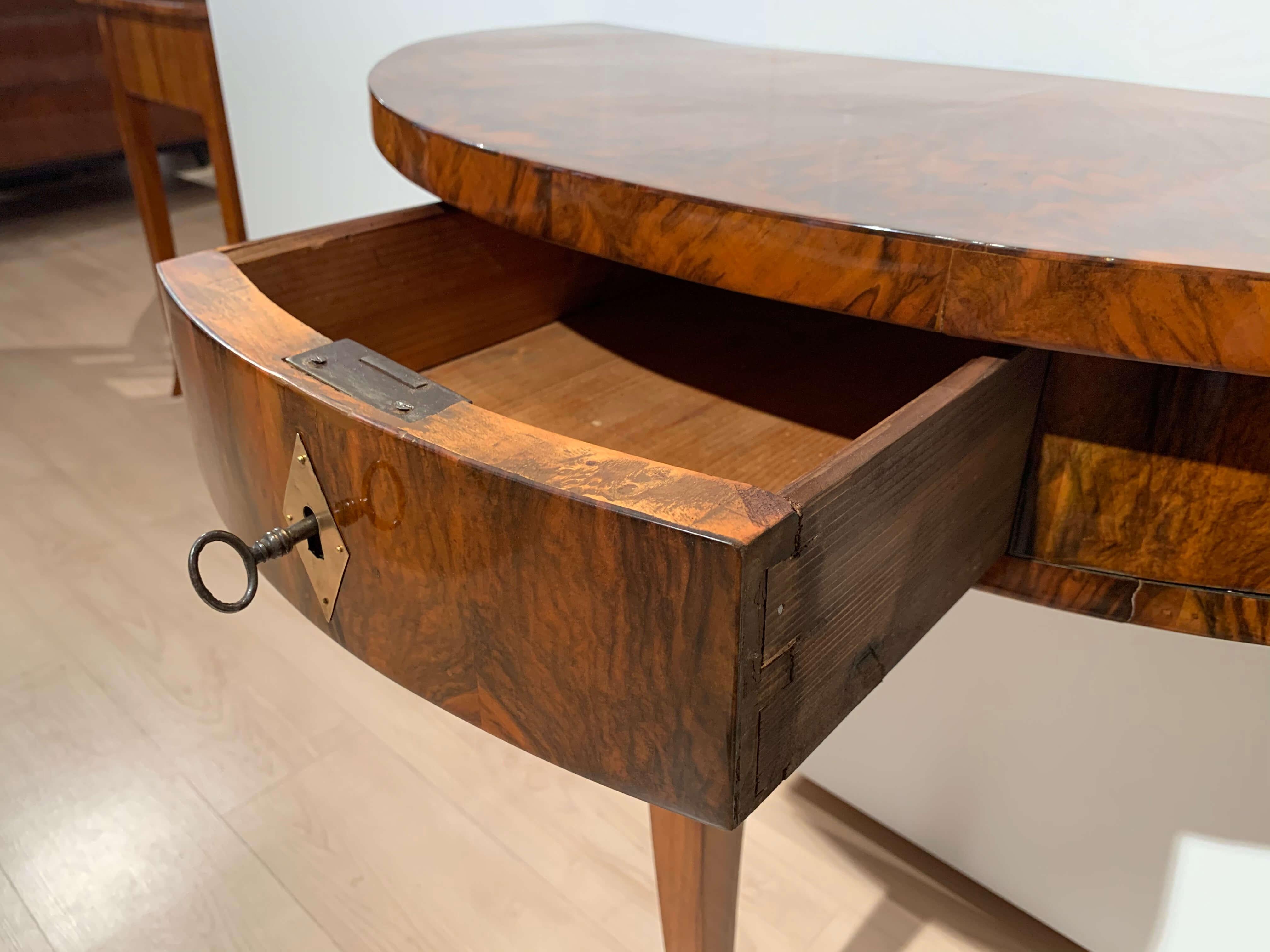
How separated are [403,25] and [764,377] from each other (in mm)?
725

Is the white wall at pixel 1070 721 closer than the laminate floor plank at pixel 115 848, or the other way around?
the white wall at pixel 1070 721

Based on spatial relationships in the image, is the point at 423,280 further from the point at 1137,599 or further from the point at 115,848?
the point at 115,848

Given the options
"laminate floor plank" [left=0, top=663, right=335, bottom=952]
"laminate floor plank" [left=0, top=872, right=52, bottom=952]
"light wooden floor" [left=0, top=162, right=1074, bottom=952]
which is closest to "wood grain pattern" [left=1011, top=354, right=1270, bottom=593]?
"light wooden floor" [left=0, top=162, right=1074, bottom=952]

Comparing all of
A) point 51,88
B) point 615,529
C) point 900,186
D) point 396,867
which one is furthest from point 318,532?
point 51,88

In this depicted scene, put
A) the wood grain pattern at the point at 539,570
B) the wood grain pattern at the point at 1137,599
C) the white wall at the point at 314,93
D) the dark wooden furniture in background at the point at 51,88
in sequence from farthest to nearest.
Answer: the dark wooden furniture in background at the point at 51,88, the white wall at the point at 314,93, the wood grain pattern at the point at 1137,599, the wood grain pattern at the point at 539,570

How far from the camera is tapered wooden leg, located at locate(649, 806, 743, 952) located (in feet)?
1.55

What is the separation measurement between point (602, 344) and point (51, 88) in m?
2.55

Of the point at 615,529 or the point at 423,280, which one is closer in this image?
the point at 615,529

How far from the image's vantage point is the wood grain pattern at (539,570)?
0.26 meters

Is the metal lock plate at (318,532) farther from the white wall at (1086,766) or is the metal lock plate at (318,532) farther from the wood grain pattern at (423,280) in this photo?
the white wall at (1086,766)

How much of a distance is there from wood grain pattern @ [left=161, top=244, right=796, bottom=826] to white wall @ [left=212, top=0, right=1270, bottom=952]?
18.6 inches

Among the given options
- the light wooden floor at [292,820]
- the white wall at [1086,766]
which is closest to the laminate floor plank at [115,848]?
the light wooden floor at [292,820]

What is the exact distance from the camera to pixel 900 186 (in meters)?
0.38

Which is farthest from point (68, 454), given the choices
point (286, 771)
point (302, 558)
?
point (302, 558)
